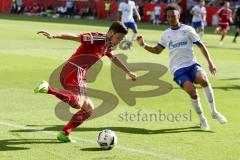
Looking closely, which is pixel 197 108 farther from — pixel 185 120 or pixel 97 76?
pixel 97 76

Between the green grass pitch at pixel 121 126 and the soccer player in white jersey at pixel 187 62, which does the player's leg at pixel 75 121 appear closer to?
the green grass pitch at pixel 121 126

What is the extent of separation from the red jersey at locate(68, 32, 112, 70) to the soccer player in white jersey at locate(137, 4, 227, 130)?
1.51 m

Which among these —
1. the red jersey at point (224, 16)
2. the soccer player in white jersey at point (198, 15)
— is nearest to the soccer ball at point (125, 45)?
the soccer player in white jersey at point (198, 15)

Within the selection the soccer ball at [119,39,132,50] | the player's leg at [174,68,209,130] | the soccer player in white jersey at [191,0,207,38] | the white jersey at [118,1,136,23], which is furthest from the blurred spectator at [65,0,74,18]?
the player's leg at [174,68,209,130]

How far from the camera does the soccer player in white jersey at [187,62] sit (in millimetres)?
10742

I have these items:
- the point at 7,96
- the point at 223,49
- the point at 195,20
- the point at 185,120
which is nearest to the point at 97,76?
the point at 7,96

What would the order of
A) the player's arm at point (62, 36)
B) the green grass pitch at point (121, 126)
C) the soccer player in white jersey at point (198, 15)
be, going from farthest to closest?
the soccer player in white jersey at point (198, 15)
the player's arm at point (62, 36)
the green grass pitch at point (121, 126)

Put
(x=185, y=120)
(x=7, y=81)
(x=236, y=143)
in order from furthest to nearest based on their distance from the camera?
(x=7, y=81)
(x=185, y=120)
(x=236, y=143)

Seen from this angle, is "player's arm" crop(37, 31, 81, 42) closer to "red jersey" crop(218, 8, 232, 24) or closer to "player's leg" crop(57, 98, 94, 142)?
"player's leg" crop(57, 98, 94, 142)

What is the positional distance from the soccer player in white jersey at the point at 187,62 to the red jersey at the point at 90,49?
4.96ft

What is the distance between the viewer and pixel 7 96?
1353cm

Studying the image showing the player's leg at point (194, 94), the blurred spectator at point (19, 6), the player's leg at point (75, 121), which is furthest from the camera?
the blurred spectator at point (19, 6)

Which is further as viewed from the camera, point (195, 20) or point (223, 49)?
point (195, 20)

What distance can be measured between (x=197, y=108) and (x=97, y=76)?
7.07 metres
